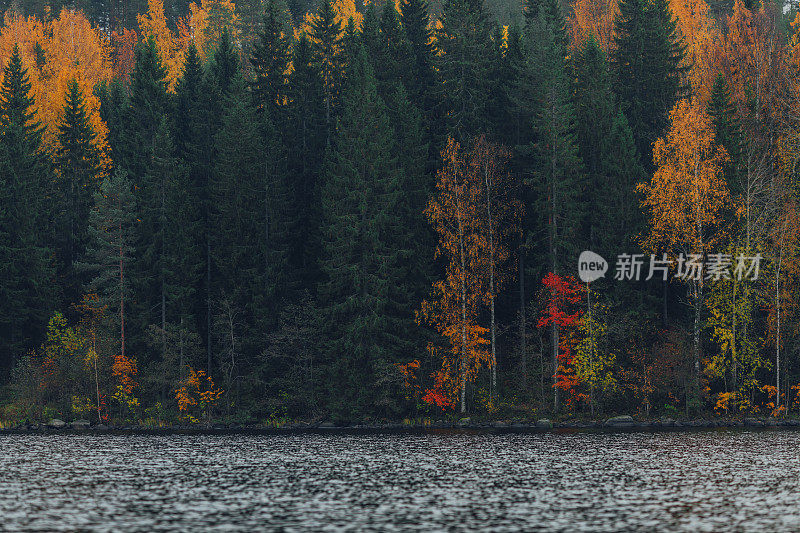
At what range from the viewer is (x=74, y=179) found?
83.5 m

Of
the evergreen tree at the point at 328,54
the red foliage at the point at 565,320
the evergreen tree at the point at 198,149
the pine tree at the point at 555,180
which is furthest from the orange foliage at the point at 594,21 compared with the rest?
the evergreen tree at the point at 198,149

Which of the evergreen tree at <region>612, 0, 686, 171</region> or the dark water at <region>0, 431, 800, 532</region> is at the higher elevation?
the evergreen tree at <region>612, 0, 686, 171</region>

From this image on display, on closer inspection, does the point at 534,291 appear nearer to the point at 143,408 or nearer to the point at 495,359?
the point at 495,359

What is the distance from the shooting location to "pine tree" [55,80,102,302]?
266 ft

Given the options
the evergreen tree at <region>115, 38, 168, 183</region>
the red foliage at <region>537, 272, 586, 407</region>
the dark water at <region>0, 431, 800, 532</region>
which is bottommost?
the dark water at <region>0, 431, 800, 532</region>

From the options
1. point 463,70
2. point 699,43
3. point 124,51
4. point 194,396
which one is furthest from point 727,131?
point 124,51

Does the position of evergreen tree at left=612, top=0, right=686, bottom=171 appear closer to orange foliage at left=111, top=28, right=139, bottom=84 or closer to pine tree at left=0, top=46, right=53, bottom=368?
pine tree at left=0, top=46, right=53, bottom=368

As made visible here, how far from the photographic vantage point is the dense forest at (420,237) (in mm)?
63000

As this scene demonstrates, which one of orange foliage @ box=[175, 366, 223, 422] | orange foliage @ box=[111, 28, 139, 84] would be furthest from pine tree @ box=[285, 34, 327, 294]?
orange foliage @ box=[111, 28, 139, 84]

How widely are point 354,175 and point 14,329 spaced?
31.9 meters

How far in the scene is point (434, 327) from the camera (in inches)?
2682

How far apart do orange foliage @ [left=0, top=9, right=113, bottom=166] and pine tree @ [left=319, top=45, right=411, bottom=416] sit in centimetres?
2990

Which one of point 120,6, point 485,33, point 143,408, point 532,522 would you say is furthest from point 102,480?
point 120,6

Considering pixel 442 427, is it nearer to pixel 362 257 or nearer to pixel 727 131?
pixel 362 257
